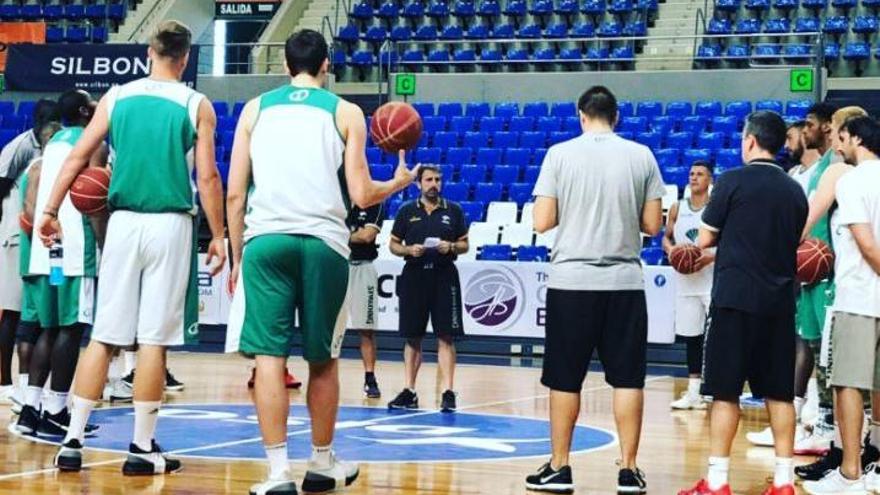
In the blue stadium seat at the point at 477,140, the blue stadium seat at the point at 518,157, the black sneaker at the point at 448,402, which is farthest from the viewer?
the blue stadium seat at the point at 477,140

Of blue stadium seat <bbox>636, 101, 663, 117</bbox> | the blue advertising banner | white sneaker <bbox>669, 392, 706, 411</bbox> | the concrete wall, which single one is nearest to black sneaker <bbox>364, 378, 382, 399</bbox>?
white sneaker <bbox>669, 392, 706, 411</bbox>

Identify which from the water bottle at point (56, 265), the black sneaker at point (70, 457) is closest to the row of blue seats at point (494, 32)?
the water bottle at point (56, 265)

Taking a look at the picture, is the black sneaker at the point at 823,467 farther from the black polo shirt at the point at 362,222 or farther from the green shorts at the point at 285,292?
the black polo shirt at the point at 362,222

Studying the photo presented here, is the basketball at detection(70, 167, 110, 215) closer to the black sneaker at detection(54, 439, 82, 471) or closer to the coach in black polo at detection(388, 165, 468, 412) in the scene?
the black sneaker at detection(54, 439, 82, 471)

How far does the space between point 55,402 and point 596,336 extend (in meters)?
3.15

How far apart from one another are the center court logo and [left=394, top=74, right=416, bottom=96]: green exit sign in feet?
22.8

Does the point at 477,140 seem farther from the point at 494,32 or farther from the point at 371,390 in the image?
the point at 371,390

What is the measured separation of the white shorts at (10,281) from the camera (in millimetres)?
A: 9641

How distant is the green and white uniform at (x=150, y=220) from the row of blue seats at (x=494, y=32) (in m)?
16.4

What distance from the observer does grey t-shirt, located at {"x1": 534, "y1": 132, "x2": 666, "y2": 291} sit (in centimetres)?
681

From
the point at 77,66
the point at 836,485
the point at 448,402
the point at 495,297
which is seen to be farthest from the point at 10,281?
the point at 77,66

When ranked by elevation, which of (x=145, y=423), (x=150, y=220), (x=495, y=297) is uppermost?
(x=150, y=220)

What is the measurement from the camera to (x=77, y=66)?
23.1 m

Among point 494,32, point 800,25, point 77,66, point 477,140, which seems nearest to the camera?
point 477,140
